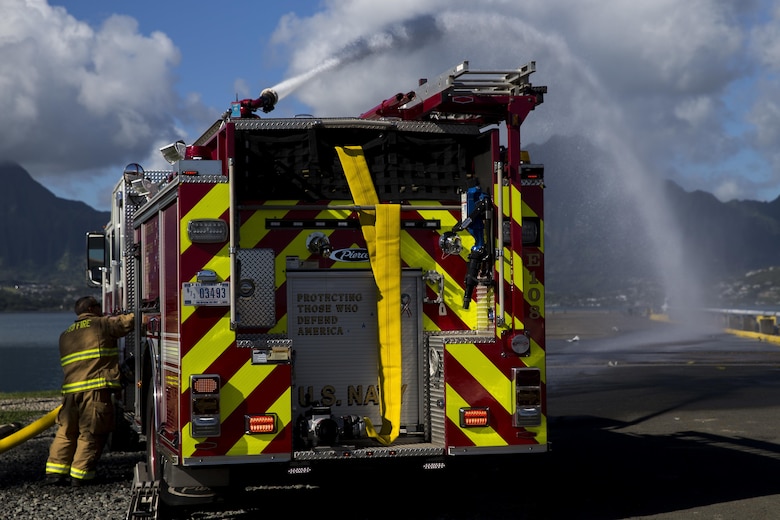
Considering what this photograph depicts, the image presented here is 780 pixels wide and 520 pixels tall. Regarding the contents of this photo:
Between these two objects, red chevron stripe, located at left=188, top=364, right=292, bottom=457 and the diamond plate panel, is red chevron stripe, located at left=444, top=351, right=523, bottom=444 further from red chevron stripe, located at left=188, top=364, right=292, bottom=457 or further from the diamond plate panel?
the diamond plate panel

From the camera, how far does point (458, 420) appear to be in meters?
8.02

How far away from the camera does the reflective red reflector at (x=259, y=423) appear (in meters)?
7.61

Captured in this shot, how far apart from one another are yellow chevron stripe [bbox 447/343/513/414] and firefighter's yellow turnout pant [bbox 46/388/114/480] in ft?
12.9

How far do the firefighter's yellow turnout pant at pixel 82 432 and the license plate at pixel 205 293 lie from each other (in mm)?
3193

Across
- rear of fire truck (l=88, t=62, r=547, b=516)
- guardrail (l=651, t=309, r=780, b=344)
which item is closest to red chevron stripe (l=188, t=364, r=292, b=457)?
rear of fire truck (l=88, t=62, r=547, b=516)

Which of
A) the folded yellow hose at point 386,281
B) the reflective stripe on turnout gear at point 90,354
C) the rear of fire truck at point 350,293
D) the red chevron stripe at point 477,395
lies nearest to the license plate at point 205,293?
the rear of fire truck at point 350,293

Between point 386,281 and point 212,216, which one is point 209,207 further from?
point 386,281

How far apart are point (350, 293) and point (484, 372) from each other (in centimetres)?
118

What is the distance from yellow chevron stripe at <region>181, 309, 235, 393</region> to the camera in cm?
753

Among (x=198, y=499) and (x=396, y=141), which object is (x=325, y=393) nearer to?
(x=198, y=499)

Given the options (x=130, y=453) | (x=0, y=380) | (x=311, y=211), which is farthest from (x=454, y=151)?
(x=0, y=380)

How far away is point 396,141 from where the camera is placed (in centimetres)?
852

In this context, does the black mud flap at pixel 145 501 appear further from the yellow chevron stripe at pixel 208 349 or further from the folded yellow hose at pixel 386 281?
the folded yellow hose at pixel 386 281

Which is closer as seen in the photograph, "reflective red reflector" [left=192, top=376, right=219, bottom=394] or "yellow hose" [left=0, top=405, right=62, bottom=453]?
"reflective red reflector" [left=192, top=376, right=219, bottom=394]
